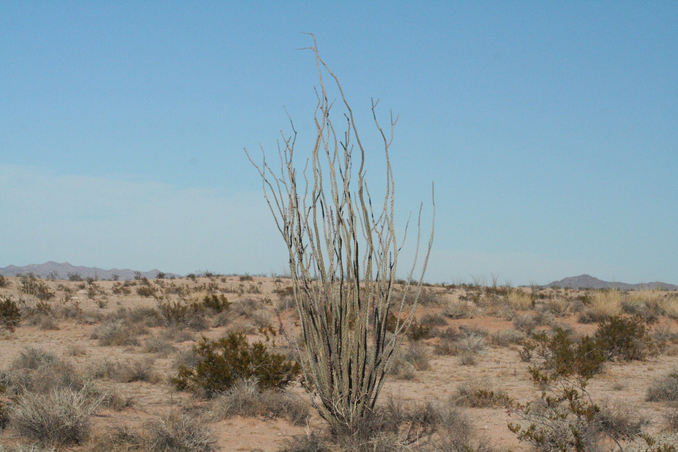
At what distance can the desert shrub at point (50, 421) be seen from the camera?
5.43 meters

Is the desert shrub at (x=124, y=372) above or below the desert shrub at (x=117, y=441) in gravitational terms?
below

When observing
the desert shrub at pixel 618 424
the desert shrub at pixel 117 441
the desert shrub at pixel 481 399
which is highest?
the desert shrub at pixel 618 424

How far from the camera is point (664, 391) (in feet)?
26.6

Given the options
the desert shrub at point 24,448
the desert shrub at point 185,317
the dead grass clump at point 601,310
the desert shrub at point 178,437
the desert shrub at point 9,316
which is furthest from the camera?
the dead grass clump at point 601,310

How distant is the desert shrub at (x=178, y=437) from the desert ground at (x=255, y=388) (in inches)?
0.5

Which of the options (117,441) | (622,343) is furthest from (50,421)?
(622,343)

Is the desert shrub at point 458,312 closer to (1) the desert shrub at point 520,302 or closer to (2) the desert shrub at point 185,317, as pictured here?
(1) the desert shrub at point 520,302

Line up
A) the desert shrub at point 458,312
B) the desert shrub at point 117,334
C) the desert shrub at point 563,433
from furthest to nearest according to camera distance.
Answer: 1. the desert shrub at point 458,312
2. the desert shrub at point 117,334
3. the desert shrub at point 563,433

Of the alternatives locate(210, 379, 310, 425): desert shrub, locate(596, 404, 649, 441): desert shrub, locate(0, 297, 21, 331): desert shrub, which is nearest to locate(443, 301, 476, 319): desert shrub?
locate(596, 404, 649, 441): desert shrub

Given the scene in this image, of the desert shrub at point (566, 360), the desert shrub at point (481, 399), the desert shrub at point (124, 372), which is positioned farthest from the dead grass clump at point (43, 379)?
the desert shrub at point (566, 360)

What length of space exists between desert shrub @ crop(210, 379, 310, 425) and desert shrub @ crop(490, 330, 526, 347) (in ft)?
28.3

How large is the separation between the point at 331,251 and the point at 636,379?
812 cm

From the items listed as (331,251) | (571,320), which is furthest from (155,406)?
(571,320)

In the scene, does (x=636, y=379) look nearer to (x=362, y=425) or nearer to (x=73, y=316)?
(x=362, y=425)
